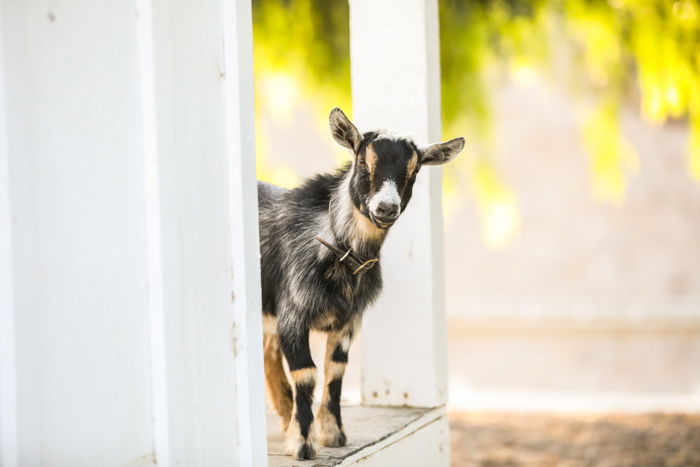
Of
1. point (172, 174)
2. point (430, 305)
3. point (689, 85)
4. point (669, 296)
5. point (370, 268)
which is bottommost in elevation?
point (669, 296)

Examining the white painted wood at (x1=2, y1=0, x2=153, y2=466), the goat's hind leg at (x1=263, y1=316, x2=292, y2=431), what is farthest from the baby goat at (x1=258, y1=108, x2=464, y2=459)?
the white painted wood at (x1=2, y1=0, x2=153, y2=466)

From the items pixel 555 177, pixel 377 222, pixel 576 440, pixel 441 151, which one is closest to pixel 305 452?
pixel 377 222

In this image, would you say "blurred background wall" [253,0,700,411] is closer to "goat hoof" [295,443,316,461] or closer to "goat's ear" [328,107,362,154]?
"goat's ear" [328,107,362,154]

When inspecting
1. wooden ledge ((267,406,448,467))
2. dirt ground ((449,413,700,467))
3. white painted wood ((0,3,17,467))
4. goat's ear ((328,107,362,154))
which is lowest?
dirt ground ((449,413,700,467))

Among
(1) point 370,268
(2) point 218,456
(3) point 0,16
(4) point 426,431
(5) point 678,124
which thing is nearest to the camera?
(3) point 0,16

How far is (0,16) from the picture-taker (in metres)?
1.44

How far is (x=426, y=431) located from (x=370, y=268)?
80 centimetres

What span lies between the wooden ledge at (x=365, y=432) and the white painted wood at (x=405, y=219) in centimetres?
7

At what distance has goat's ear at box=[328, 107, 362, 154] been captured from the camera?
2.36 metres

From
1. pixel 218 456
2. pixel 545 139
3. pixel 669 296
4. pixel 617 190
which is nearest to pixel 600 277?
pixel 669 296

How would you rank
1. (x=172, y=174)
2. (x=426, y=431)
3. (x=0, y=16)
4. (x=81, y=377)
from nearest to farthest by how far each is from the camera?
(x=0, y=16), (x=81, y=377), (x=172, y=174), (x=426, y=431)

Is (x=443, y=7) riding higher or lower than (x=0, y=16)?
higher

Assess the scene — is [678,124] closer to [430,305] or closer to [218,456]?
[430,305]

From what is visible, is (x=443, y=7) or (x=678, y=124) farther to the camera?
(x=678, y=124)
